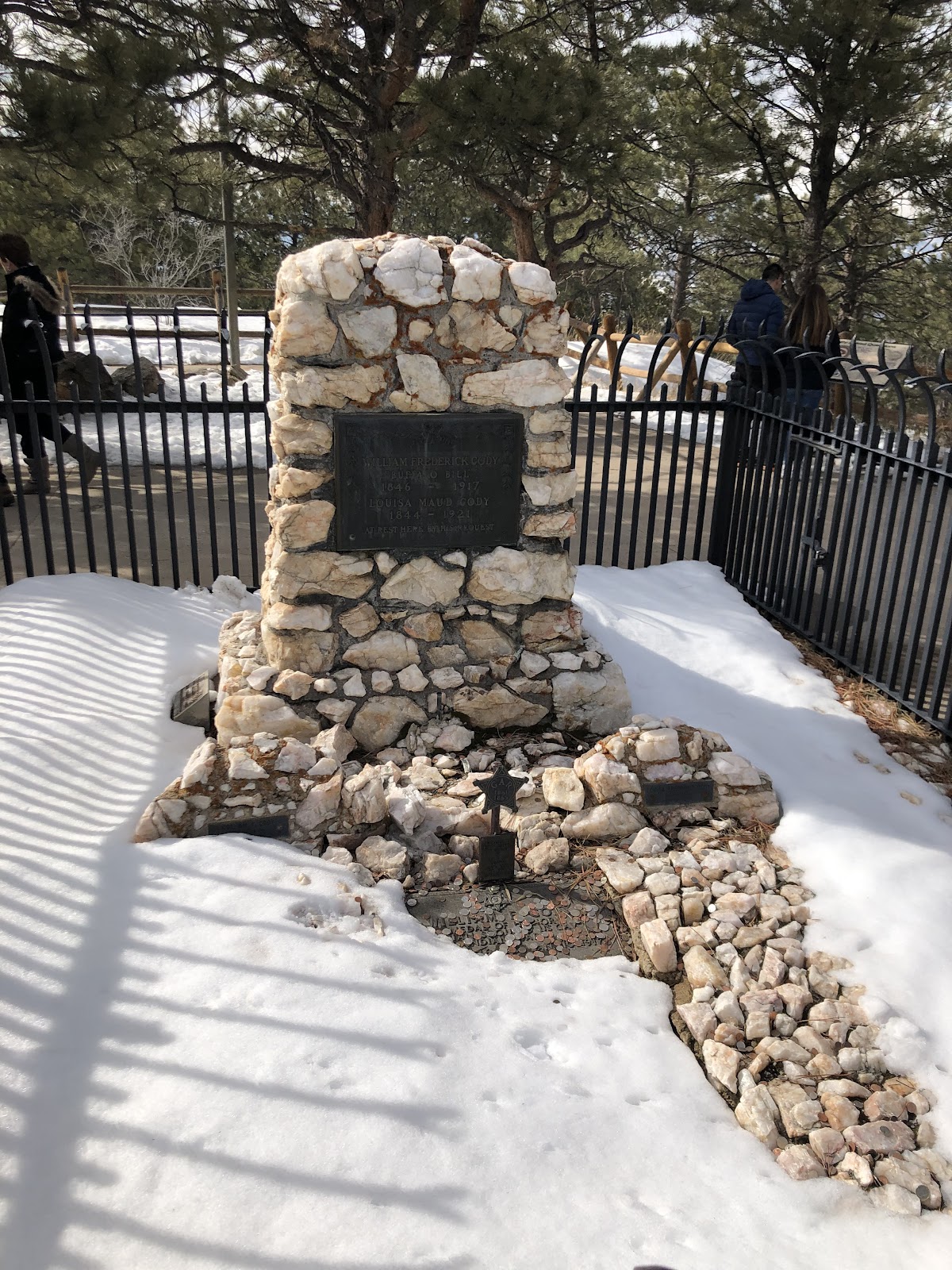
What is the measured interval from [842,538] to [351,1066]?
14.1ft

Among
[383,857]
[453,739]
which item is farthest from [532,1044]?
[453,739]

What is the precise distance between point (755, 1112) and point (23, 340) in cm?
713

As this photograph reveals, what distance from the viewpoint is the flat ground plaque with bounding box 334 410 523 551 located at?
14.0 feet

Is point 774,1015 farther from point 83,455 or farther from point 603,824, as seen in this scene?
point 83,455

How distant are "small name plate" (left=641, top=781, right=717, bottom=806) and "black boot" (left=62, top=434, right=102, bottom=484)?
3.80 meters

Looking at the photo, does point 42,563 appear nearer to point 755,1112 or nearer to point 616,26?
point 755,1112

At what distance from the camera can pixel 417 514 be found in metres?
4.40

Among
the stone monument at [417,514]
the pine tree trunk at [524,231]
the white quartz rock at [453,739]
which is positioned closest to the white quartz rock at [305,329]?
the stone monument at [417,514]

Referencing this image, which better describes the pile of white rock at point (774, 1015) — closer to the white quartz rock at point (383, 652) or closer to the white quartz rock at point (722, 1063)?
the white quartz rock at point (722, 1063)

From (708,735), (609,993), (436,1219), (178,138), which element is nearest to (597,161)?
(178,138)

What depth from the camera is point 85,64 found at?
862cm

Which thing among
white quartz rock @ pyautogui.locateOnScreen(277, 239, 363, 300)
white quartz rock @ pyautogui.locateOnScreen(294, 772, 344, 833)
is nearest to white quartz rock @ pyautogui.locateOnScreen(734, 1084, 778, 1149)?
white quartz rock @ pyautogui.locateOnScreen(294, 772, 344, 833)

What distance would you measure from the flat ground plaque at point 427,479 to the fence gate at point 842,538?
6.15 feet

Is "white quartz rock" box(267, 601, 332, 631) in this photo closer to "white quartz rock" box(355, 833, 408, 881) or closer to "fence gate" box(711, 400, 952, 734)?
"white quartz rock" box(355, 833, 408, 881)
